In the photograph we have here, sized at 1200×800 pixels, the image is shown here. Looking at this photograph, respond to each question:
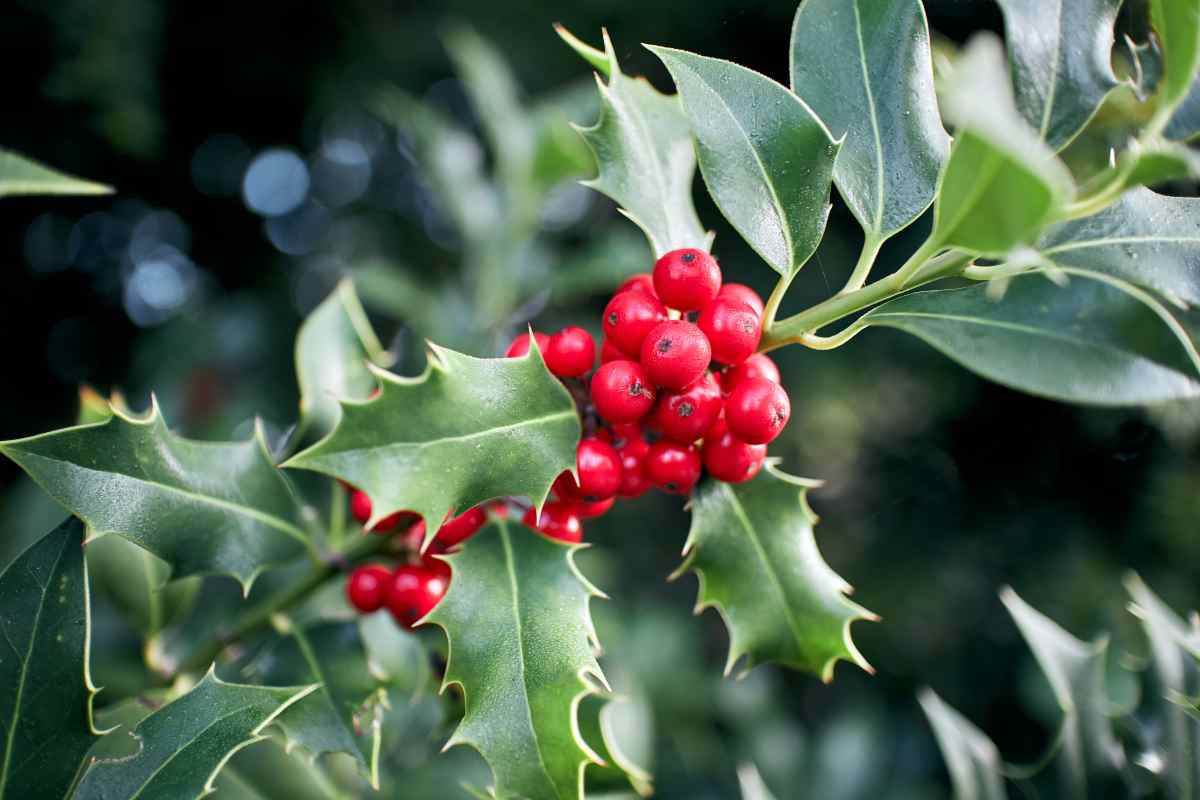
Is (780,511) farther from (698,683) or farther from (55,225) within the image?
(55,225)

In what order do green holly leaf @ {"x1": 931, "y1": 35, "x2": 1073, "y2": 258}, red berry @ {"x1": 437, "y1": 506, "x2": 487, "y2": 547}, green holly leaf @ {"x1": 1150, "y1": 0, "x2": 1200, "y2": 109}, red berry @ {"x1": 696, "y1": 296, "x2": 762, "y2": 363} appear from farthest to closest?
red berry @ {"x1": 437, "y1": 506, "x2": 487, "y2": 547}, red berry @ {"x1": 696, "y1": 296, "x2": 762, "y2": 363}, green holly leaf @ {"x1": 1150, "y1": 0, "x2": 1200, "y2": 109}, green holly leaf @ {"x1": 931, "y1": 35, "x2": 1073, "y2": 258}

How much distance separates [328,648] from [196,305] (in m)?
2.45

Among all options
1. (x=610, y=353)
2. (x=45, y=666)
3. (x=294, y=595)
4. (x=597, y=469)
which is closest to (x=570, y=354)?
(x=610, y=353)

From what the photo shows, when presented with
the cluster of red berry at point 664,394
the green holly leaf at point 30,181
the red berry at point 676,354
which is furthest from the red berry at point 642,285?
the green holly leaf at point 30,181

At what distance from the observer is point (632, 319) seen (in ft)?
3.29

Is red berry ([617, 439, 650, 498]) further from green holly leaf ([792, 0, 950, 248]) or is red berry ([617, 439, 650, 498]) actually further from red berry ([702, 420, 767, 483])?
green holly leaf ([792, 0, 950, 248])

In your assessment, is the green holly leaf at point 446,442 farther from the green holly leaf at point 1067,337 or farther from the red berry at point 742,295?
the green holly leaf at point 1067,337

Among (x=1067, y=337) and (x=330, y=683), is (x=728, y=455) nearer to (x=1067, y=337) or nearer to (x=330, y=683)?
(x=1067, y=337)

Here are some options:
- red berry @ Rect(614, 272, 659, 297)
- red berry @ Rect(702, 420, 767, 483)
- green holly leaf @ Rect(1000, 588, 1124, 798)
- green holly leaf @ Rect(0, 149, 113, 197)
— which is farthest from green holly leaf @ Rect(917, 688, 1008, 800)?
green holly leaf @ Rect(0, 149, 113, 197)

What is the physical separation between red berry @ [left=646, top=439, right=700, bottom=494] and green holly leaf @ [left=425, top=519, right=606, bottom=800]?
0.52 ft

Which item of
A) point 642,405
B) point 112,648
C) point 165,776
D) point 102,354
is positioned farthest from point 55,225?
point 642,405

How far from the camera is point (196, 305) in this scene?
3221 millimetres

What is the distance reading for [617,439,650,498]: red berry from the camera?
1040 millimetres

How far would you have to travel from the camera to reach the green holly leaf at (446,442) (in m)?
0.90
